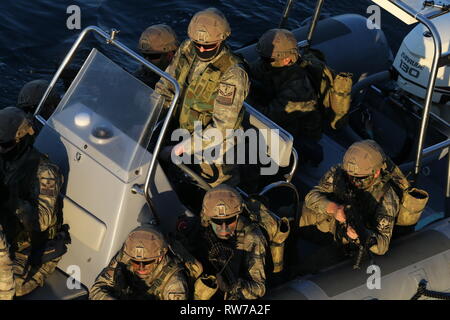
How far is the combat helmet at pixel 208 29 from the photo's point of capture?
17.1 ft

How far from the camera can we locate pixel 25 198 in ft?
15.9

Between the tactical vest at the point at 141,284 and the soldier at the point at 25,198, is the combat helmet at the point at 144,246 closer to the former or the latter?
the tactical vest at the point at 141,284

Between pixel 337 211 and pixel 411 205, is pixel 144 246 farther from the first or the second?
pixel 411 205

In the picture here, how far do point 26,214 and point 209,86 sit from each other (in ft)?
4.68

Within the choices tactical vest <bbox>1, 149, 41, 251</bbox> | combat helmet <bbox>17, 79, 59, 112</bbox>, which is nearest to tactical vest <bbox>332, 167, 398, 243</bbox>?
tactical vest <bbox>1, 149, 41, 251</bbox>

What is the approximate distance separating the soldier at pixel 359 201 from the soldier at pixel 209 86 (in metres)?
0.61

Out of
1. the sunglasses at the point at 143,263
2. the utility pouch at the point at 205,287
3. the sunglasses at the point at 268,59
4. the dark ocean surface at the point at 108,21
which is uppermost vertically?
the sunglasses at the point at 268,59

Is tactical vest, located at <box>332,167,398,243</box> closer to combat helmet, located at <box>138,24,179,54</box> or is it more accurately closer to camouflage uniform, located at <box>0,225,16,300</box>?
combat helmet, located at <box>138,24,179,54</box>

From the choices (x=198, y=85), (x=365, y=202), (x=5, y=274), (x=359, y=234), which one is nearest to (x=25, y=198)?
(x=5, y=274)

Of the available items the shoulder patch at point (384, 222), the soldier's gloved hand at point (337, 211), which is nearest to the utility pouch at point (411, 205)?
the shoulder patch at point (384, 222)

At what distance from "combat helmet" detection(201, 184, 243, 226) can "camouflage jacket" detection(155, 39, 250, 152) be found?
553 mm

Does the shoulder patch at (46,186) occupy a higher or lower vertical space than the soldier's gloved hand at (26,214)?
higher

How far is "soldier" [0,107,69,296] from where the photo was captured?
475cm
